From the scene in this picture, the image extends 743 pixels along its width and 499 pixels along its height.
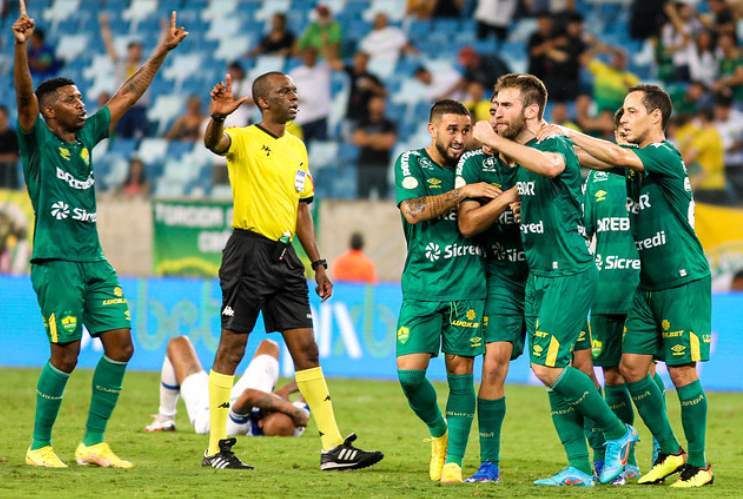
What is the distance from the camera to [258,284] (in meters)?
8.73

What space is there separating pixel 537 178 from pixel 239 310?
→ 7.27 ft

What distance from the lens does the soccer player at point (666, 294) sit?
8.23 meters

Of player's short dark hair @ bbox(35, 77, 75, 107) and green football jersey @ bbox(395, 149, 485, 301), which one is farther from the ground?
player's short dark hair @ bbox(35, 77, 75, 107)

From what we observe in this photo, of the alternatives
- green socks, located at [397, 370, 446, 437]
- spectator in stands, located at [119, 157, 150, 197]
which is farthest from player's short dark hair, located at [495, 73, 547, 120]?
spectator in stands, located at [119, 157, 150, 197]

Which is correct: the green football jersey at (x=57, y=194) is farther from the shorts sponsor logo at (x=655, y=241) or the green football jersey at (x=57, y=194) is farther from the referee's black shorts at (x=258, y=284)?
the shorts sponsor logo at (x=655, y=241)

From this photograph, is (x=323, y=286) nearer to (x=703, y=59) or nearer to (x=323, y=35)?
(x=703, y=59)

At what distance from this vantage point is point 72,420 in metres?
11.6

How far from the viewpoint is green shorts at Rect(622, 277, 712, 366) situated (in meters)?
8.24

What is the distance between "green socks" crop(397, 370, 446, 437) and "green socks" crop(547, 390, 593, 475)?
0.74 m

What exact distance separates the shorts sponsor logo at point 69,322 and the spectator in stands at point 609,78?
1235 centimetres

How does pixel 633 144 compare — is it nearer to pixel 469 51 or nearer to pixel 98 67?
pixel 469 51

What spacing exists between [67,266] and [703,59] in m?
14.1

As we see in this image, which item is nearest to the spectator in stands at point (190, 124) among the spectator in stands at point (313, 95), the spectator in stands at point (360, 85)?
the spectator in stands at point (313, 95)

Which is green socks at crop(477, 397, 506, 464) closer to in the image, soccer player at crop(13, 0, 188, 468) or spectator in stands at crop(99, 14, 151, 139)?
soccer player at crop(13, 0, 188, 468)
